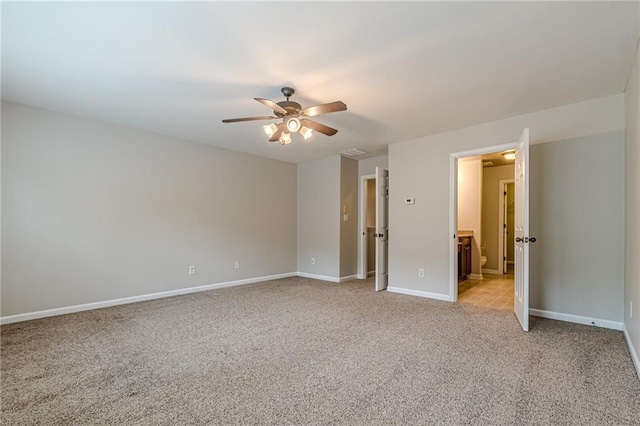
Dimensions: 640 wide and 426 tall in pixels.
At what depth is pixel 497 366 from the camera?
234 cm

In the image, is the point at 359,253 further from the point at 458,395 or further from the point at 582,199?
the point at 458,395

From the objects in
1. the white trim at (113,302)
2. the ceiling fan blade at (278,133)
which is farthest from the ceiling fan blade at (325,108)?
the white trim at (113,302)

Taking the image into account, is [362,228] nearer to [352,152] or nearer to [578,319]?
[352,152]

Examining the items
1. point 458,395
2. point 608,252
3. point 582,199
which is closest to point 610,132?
point 582,199

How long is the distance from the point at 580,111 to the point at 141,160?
5.58 meters

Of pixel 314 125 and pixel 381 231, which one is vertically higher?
pixel 314 125

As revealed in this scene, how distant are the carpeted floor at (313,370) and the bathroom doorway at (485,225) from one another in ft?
6.95

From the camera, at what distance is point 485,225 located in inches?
283

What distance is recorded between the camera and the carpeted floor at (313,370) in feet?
5.83

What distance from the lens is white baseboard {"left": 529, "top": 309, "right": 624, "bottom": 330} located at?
316cm

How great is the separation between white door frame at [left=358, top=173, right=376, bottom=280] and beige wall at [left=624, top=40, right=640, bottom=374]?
12.6 feet

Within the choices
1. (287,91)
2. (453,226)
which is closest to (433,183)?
(453,226)

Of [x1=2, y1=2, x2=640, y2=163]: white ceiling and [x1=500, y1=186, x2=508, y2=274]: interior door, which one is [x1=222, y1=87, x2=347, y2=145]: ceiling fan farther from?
[x1=500, y1=186, x2=508, y2=274]: interior door

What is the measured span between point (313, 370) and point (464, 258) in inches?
186
